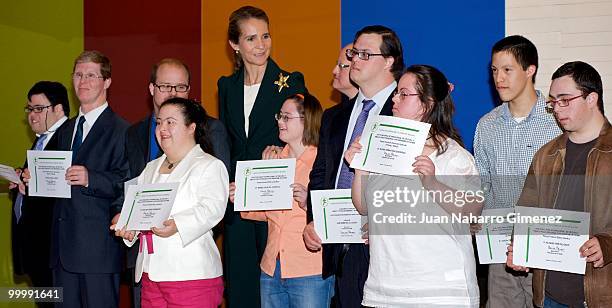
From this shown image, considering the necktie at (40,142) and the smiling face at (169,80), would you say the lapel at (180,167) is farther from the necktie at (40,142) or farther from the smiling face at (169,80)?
the necktie at (40,142)

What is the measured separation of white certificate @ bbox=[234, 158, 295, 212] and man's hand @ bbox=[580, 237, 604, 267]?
1.54m

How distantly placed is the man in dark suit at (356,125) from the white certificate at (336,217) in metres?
0.06

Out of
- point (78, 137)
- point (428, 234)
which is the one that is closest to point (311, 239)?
point (428, 234)

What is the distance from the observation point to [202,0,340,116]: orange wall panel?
5.49 meters

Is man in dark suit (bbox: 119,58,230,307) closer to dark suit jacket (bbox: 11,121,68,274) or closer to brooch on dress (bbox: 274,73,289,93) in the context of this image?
brooch on dress (bbox: 274,73,289,93)

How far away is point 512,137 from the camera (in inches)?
152

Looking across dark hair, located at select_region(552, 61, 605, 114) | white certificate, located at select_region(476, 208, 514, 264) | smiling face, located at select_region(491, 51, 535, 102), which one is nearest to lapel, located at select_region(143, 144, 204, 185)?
white certificate, located at select_region(476, 208, 514, 264)

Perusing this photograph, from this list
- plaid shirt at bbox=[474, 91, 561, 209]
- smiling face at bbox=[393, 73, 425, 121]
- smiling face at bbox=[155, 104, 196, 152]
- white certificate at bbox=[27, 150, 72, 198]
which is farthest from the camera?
white certificate at bbox=[27, 150, 72, 198]

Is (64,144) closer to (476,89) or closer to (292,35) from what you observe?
(292,35)

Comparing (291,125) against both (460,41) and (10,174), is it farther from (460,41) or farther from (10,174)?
(10,174)

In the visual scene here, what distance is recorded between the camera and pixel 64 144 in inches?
187

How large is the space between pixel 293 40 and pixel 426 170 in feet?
9.00

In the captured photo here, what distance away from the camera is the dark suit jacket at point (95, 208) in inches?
177

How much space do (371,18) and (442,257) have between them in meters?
2.66
